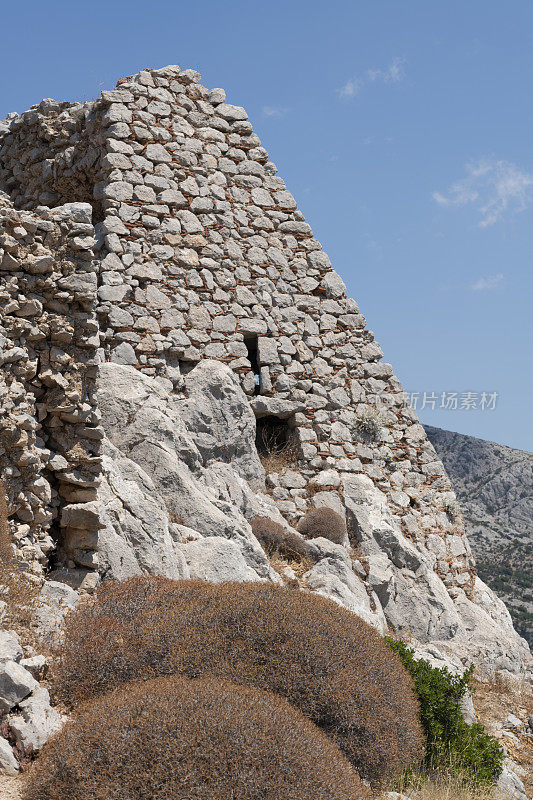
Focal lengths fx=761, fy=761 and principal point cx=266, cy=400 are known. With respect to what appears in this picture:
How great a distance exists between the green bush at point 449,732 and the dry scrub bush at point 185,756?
3.08 metres

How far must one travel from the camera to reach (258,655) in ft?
19.3

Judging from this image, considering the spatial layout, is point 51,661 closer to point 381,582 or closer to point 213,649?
point 213,649

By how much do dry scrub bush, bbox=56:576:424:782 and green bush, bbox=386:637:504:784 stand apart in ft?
2.95

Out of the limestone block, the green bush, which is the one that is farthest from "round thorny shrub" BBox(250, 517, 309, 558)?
the limestone block

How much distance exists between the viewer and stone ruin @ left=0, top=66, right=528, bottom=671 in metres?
12.2

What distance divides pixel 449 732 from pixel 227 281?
8.12m

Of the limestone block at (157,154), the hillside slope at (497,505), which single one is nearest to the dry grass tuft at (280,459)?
the limestone block at (157,154)

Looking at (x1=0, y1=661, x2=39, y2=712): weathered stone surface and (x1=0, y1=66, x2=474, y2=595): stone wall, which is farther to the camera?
(x1=0, y1=66, x2=474, y2=595): stone wall

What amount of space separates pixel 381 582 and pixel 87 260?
23.2ft

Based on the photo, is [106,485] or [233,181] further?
[233,181]

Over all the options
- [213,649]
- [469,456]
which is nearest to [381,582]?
[213,649]

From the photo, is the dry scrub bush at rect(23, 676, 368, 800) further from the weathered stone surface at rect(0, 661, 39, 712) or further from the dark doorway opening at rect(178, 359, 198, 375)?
the dark doorway opening at rect(178, 359, 198, 375)

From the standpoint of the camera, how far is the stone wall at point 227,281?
12.4 m

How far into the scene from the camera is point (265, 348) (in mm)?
13328
